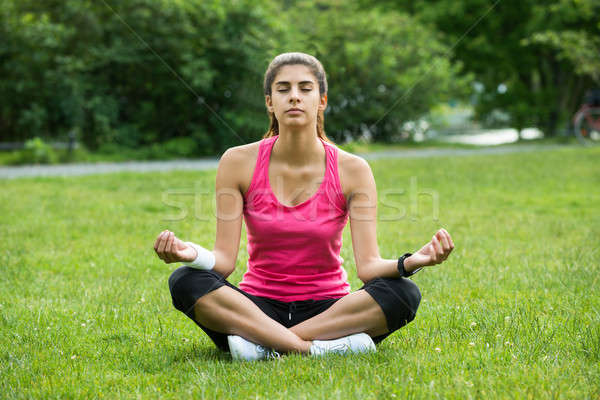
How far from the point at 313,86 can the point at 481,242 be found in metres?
3.40

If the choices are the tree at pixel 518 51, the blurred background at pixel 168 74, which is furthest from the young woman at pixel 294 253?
the tree at pixel 518 51

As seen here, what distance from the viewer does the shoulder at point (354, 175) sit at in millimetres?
3471

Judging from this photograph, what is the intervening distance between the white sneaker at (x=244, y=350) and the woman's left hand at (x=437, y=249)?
878 millimetres

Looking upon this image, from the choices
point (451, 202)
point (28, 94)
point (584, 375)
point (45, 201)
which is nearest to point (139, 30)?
point (28, 94)

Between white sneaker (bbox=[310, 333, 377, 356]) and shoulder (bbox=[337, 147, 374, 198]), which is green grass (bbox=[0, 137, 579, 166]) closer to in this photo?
shoulder (bbox=[337, 147, 374, 198])

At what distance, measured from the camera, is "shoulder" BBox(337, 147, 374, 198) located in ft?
11.4

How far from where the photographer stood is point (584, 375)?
2.94 m

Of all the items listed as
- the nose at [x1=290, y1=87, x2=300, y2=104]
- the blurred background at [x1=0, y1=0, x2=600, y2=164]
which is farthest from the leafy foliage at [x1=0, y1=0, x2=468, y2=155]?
the nose at [x1=290, y1=87, x2=300, y2=104]

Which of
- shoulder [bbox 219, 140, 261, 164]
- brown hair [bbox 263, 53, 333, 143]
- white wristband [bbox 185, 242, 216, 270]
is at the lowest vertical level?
white wristband [bbox 185, 242, 216, 270]

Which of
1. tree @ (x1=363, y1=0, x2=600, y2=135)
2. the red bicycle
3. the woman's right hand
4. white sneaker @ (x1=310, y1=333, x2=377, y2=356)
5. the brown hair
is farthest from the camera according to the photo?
tree @ (x1=363, y1=0, x2=600, y2=135)

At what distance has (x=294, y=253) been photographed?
3.38m

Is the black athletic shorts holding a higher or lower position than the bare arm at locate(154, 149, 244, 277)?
lower

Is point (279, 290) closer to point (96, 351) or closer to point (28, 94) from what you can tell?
point (96, 351)

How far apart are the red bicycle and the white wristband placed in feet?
53.7
